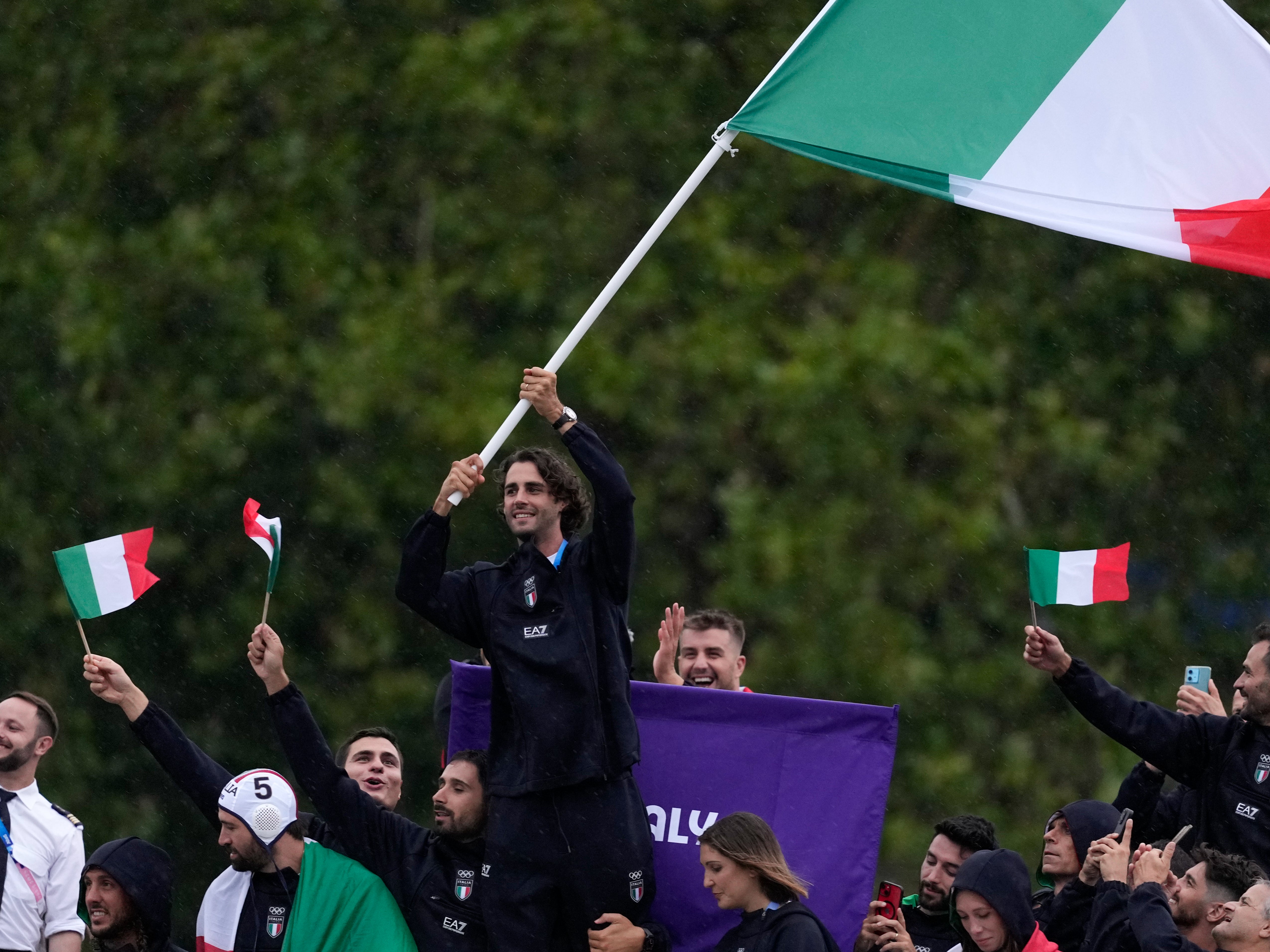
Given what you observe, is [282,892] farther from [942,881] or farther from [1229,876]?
[1229,876]

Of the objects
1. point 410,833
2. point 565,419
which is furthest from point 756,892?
point 565,419

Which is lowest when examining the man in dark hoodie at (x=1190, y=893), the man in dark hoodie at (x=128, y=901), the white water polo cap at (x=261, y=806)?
the man in dark hoodie at (x=128, y=901)

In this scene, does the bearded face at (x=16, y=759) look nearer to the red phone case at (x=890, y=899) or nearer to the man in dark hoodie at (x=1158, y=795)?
the red phone case at (x=890, y=899)

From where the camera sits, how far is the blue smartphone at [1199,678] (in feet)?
25.2

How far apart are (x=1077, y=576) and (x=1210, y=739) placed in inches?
32.3

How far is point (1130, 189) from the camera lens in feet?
24.7

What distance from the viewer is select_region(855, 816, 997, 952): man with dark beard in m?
7.61

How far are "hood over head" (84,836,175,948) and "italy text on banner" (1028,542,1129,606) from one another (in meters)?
3.60

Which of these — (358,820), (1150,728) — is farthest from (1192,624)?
(358,820)

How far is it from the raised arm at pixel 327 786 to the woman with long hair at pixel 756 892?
3.84ft

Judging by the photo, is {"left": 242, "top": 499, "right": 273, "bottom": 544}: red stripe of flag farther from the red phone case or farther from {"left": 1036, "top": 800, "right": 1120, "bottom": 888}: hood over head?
{"left": 1036, "top": 800, "right": 1120, "bottom": 888}: hood over head

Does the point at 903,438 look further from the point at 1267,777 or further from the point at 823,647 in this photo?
the point at 1267,777

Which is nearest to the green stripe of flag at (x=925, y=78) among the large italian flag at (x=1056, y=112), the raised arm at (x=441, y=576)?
the large italian flag at (x=1056, y=112)

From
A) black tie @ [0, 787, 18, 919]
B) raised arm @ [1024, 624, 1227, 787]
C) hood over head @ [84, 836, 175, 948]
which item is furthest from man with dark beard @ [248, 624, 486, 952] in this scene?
raised arm @ [1024, 624, 1227, 787]
